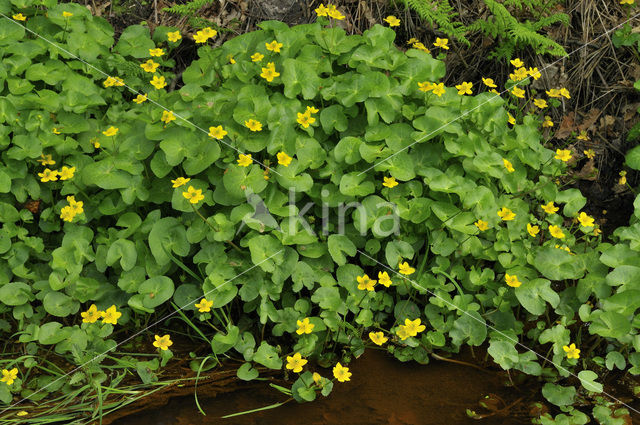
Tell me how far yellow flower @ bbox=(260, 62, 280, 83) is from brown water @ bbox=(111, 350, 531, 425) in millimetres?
1346

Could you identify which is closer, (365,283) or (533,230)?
(365,283)

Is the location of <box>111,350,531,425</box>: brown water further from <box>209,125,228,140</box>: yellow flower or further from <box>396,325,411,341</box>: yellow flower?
<box>209,125,228,140</box>: yellow flower

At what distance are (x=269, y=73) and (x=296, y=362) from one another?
4.31 ft

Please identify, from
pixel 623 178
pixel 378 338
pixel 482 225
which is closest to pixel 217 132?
pixel 378 338

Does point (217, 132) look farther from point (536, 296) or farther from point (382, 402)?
point (536, 296)

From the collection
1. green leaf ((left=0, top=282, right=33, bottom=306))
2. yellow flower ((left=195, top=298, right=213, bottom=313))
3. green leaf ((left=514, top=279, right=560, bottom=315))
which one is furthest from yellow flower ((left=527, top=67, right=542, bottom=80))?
green leaf ((left=0, top=282, right=33, bottom=306))

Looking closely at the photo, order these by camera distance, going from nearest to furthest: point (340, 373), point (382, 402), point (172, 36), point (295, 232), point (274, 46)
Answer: point (340, 373) → point (382, 402) → point (295, 232) → point (274, 46) → point (172, 36)

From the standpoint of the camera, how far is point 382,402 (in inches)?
100

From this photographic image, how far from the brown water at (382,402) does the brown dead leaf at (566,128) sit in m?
1.59

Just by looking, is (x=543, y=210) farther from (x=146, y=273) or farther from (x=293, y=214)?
(x=146, y=273)

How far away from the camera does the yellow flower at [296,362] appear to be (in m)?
2.45

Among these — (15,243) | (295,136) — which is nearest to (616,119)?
(295,136)

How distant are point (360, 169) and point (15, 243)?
1.60 m

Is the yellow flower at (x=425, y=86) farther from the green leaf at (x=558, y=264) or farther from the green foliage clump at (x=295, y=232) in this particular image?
the green leaf at (x=558, y=264)
